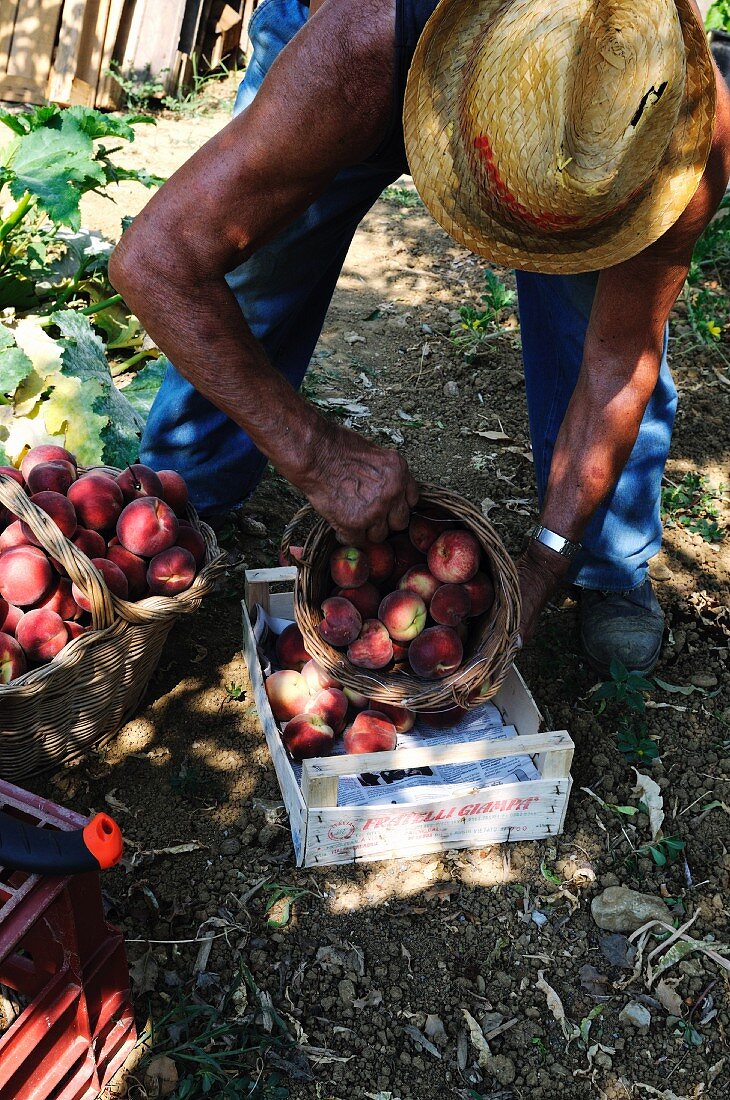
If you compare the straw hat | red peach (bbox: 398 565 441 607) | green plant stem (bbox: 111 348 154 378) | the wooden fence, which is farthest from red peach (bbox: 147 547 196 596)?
the wooden fence

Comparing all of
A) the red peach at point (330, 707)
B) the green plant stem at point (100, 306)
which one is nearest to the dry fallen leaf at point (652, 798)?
the red peach at point (330, 707)

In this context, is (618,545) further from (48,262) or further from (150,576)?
(48,262)

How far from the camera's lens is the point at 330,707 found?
2.69 m

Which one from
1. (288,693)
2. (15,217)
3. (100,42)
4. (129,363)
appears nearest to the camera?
(288,693)

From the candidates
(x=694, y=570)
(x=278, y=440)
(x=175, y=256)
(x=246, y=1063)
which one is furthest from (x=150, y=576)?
(x=694, y=570)

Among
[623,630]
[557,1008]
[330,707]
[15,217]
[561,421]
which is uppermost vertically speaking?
[15,217]

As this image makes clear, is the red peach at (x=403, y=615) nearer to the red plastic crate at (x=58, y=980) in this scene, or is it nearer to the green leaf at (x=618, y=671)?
the green leaf at (x=618, y=671)

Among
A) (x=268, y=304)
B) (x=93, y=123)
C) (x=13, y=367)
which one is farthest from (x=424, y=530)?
(x=93, y=123)

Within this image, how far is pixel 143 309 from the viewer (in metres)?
2.29

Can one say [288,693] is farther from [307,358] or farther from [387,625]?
[307,358]

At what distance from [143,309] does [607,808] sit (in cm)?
188

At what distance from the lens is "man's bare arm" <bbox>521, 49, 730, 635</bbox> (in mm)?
2670

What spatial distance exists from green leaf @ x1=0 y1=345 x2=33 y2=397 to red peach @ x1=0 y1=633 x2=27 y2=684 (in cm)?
134

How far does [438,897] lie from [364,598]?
2.68 feet
